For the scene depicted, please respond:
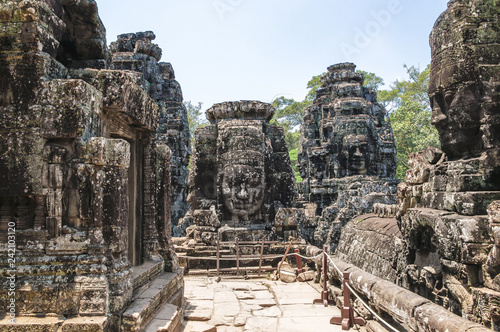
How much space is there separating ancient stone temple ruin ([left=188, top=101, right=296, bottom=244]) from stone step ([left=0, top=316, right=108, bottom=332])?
6.40 metres

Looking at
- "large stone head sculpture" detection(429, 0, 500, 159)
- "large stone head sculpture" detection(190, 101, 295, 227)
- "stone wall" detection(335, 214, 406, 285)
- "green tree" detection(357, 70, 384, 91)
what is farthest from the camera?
"green tree" detection(357, 70, 384, 91)

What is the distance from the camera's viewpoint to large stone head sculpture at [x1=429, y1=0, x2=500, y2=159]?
13.3 feet

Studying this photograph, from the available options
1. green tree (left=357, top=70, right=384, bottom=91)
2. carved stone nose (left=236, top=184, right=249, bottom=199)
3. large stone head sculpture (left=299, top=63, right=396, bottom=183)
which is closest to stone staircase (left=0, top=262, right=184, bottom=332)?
carved stone nose (left=236, top=184, right=249, bottom=199)

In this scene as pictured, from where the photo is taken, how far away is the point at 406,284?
15.2 feet

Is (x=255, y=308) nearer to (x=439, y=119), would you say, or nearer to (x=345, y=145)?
(x=439, y=119)

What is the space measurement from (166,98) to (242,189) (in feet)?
34.8

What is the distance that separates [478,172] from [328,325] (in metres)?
2.44

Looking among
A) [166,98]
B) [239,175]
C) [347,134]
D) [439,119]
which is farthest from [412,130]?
[439,119]

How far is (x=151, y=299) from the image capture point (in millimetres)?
4094

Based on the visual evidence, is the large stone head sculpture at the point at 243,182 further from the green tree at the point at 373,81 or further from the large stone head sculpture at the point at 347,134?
the green tree at the point at 373,81

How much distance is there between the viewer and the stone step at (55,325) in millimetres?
3244

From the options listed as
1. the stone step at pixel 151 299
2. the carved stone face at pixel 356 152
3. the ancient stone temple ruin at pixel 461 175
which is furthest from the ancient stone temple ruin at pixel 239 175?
the carved stone face at pixel 356 152

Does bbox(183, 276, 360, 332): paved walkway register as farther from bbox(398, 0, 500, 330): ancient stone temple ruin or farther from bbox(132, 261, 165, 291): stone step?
bbox(398, 0, 500, 330): ancient stone temple ruin

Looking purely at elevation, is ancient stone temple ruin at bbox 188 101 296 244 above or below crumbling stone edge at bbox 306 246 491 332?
above
